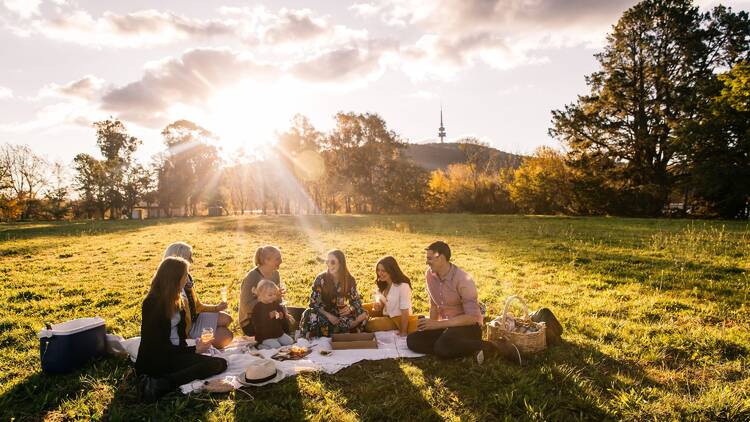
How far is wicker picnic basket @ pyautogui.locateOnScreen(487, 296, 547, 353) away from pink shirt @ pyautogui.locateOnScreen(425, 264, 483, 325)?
0.41m

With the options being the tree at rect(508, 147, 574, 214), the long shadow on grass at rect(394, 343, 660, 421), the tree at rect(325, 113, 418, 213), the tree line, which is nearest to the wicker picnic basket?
the long shadow on grass at rect(394, 343, 660, 421)

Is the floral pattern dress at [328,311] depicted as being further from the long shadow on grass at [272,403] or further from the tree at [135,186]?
the tree at [135,186]

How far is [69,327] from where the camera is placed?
5.29 meters

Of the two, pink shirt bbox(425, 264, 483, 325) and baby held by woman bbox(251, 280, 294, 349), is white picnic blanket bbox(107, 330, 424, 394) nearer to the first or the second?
baby held by woman bbox(251, 280, 294, 349)

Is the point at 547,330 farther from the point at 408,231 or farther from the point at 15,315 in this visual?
the point at 408,231

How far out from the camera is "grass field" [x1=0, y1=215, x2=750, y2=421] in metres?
4.27

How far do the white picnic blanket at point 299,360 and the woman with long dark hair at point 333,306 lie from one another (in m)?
0.23

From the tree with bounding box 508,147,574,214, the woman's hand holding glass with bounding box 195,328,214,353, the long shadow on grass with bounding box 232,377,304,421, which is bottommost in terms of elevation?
the long shadow on grass with bounding box 232,377,304,421

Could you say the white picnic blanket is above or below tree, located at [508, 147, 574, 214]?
below

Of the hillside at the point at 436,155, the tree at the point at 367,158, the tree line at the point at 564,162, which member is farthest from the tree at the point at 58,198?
the hillside at the point at 436,155

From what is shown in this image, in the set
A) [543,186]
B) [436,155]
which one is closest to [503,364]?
[543,186]

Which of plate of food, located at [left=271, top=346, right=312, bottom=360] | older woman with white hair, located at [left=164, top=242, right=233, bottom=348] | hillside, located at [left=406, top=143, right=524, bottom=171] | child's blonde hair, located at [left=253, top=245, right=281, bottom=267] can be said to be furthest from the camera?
hillside, located at [left=406, top=143, right=524, bottom=171]

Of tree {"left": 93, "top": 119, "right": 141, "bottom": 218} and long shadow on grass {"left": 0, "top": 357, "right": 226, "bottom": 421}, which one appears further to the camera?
tree {"left": 93, "top": 119, "right": 141, "bottom": 218}

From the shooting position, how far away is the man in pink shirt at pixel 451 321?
5457mm
